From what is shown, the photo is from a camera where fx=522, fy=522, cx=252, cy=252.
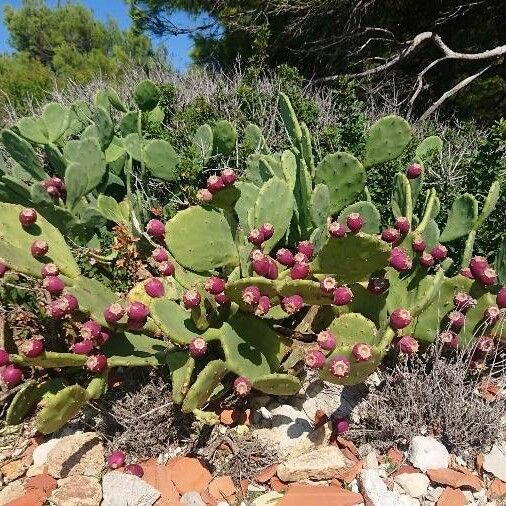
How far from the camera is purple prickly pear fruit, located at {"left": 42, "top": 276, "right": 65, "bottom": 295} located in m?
1.84

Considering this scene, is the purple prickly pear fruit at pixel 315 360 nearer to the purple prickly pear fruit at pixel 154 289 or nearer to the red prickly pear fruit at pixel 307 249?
the red prickly pear fruit at pixel 307 249

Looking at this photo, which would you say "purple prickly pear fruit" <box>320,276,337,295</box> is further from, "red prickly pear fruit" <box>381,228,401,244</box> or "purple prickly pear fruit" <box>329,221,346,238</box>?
"red prickly pear fruit" <box>381,228,401,244</box>

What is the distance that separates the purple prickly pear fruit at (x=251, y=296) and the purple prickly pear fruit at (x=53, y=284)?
0.67 m

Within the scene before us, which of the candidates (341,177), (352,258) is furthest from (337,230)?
(341,177)

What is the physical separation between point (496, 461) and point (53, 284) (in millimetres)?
1701

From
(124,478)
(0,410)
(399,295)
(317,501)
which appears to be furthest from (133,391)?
(399,295)

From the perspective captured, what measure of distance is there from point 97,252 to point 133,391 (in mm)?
1015

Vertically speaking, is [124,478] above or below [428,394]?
below

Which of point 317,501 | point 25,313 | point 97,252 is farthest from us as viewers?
point 97,252

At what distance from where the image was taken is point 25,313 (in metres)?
2.51

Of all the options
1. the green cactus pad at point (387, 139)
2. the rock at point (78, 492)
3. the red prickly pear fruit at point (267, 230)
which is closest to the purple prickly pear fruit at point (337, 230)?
the red prickly pear fruit at point (267, 230)

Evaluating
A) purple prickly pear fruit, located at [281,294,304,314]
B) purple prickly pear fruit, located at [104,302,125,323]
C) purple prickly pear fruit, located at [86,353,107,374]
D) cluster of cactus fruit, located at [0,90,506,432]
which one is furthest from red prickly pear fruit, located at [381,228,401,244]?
purple prickly pear fruit, located at [86,353,107,374]

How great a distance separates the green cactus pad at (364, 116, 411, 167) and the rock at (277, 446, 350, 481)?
59.0 inches

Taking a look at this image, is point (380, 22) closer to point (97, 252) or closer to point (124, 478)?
point (97, 252)
